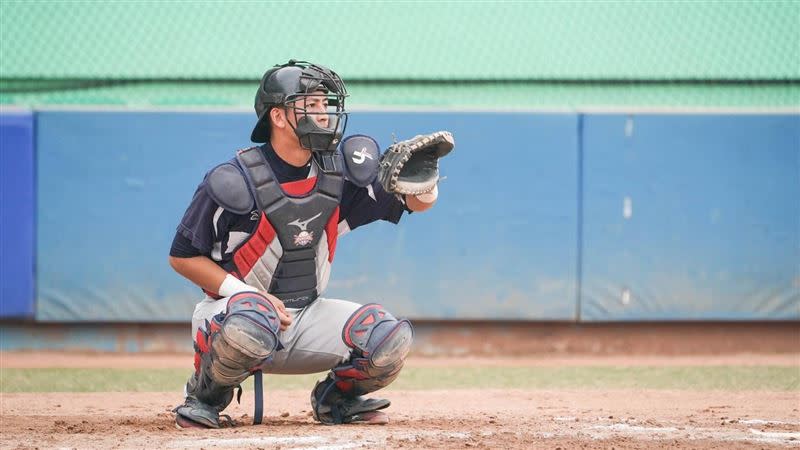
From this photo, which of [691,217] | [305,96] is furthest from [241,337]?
[691,217]

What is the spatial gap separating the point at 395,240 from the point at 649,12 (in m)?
3.47

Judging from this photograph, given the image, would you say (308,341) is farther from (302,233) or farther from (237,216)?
(237,216)

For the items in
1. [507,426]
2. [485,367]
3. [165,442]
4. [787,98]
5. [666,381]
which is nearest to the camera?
[165,442]

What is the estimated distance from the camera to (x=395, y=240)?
7805mm

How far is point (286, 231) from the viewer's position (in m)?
4.37

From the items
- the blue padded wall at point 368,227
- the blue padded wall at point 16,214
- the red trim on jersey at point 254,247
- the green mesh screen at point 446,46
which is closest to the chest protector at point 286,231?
the red trim on jersey at point 254,247

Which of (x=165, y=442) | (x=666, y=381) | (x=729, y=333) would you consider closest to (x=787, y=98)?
(x=729, y=333)

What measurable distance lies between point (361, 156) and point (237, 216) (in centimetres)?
54

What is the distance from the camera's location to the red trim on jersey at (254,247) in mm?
4355

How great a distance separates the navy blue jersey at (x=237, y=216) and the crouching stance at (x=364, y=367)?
0.40m

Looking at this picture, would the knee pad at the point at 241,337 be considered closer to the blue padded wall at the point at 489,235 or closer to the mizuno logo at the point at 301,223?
the mizuno logo at the point at 301,223

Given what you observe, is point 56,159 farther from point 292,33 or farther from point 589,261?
point 589,261

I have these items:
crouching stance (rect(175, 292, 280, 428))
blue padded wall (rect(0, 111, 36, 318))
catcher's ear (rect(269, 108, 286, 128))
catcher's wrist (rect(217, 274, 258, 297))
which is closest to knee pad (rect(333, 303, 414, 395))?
crouching stance (rect(175, 292, 280, 428))

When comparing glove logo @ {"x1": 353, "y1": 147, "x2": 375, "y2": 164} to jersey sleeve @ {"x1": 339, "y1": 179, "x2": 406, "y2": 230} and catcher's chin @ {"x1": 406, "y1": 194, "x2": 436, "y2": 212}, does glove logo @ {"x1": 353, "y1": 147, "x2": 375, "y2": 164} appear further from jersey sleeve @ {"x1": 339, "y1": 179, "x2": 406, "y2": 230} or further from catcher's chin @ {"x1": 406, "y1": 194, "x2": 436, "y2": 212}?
catcher's chin @ {"x1": 406, "y1": 194, "x2": 436, "y2": 212}
